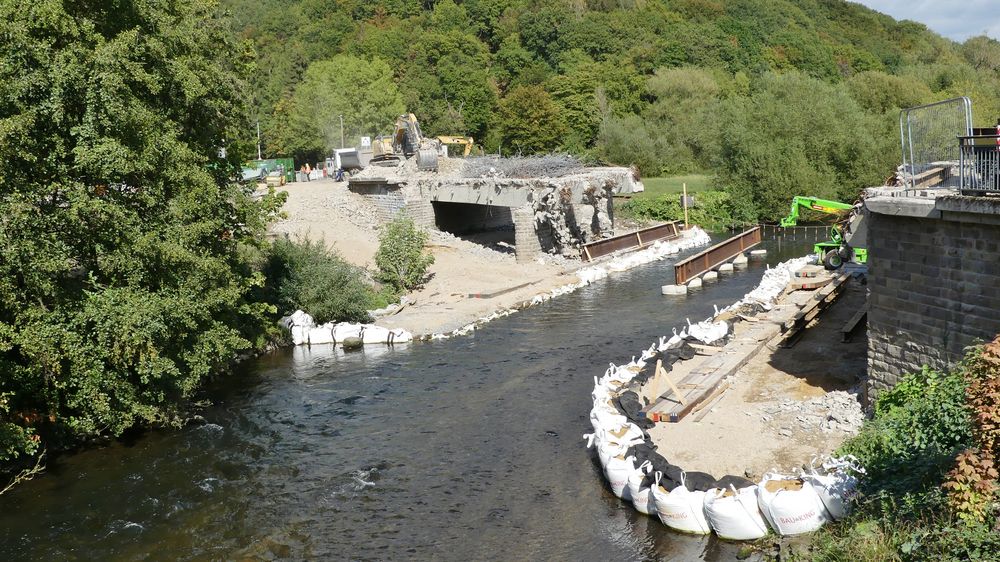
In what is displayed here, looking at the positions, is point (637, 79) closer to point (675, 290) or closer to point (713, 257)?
point (713, 257)

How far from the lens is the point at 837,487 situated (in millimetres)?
11883

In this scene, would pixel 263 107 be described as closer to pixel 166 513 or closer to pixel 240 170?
pixel 240 170

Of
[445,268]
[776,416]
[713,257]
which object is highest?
[445,268]

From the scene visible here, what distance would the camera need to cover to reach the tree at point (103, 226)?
15.8 meters

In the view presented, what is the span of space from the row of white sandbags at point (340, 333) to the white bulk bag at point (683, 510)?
48.4 feet

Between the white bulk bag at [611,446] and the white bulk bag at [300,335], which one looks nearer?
the white bulk bag at [611,446]

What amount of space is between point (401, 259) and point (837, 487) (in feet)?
76.0

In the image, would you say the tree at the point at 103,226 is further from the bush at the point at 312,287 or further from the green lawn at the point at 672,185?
the green lawn at the point at 672,185

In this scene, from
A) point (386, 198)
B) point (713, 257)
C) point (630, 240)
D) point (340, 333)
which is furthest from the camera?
point (386, 198)

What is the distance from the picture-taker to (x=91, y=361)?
1684 cm

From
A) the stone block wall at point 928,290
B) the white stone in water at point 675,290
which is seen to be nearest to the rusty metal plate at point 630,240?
the white stone in water at point 675,290

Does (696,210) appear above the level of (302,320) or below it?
above

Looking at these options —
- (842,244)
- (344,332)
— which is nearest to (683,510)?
(344,332)

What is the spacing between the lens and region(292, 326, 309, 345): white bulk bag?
26969 millimetres
